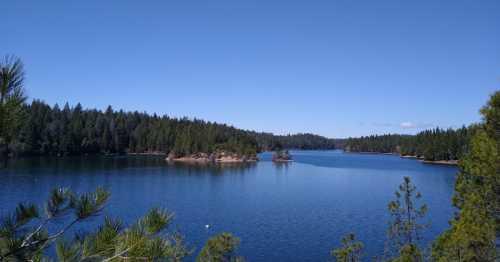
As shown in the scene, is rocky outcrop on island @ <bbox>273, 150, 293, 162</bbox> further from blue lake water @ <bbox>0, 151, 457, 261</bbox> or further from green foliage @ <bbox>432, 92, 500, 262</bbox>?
green foliage @ <bbox>432, 92, 500, 262</bbox>

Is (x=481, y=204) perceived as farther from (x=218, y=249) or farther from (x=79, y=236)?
(x=79, y=236)

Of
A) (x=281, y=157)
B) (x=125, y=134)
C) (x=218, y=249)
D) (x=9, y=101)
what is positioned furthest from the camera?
(x=125, y=134)

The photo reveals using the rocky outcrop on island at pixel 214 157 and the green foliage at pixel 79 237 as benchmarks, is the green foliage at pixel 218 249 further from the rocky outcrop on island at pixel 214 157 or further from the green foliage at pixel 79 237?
the rocky outcrop on island at pixel 214 157

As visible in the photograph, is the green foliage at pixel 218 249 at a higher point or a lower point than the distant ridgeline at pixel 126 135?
lower

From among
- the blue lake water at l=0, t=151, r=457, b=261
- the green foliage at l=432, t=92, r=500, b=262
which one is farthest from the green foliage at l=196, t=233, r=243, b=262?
the green foliage at l=432, t=92, r=500, b=262

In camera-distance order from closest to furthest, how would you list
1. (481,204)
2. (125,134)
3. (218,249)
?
(481,204)
(218,249)
(125,134)

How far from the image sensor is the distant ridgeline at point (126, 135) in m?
108

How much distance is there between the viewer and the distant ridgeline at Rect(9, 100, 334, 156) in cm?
10812

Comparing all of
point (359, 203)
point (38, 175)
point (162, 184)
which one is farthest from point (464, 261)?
point (38, 175)

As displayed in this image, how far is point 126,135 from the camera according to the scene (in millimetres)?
141000

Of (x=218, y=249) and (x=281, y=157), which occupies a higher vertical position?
(x=281, y=157)

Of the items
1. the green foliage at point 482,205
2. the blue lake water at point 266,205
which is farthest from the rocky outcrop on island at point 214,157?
the green foliage at point 482,205

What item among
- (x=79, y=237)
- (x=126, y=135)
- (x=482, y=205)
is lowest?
(x=482, y=205)

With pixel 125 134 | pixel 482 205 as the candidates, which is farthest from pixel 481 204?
pixel 125 134
